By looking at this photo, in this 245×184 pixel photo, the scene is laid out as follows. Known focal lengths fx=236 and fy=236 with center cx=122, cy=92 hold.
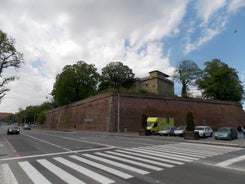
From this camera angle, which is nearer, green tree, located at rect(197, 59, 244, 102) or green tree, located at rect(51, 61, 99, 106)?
green tree, located at rect(197, 59, 244, 102)

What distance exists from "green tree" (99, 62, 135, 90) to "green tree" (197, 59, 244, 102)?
87.5ft

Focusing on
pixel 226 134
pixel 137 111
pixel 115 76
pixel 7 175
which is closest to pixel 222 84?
pixel 137 111

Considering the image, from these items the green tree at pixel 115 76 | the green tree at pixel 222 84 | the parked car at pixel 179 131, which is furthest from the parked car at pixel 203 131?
the green tree at pixel 115 76

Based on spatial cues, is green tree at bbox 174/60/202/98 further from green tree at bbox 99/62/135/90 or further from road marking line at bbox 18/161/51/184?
road marking line at bbox 18/161/51/184

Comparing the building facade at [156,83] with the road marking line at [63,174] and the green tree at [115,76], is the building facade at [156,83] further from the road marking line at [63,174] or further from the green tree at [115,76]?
the road marking line at [63,174]

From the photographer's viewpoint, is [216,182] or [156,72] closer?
[216,182]

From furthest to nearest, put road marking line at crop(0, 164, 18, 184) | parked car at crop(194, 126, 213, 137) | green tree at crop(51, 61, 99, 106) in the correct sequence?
green tree at crop(51, 61, 99, 106) → parked car at crop(194, 126, 213, 137) → road marking line at crop(0, 164, 18, 184)

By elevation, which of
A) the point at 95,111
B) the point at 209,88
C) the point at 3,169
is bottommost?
the point at 3,169

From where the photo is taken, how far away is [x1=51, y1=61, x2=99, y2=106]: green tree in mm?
66938

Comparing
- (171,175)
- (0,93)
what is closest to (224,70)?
(0,93)

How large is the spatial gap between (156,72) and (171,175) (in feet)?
258

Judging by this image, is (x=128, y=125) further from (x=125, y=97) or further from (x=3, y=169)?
(x=3, y=169)

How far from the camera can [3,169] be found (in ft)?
30.8

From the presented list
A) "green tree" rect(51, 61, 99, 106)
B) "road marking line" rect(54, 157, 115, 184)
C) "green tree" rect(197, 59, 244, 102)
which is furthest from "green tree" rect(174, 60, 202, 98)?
"road marking line" rect(54, 157, 115, 184)
